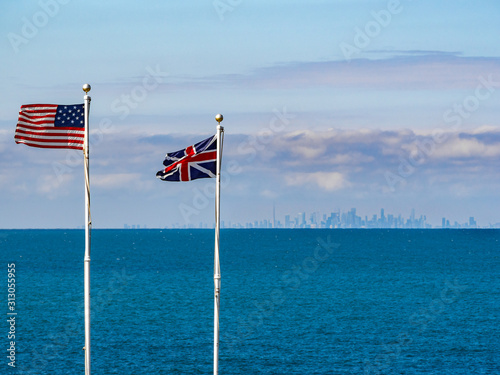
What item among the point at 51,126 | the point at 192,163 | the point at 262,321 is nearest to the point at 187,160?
the point at 192,163

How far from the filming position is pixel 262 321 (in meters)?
75.9

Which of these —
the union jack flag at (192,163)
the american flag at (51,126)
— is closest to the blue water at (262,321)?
the union jack flag at (192,163)

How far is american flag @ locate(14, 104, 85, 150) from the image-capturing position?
2531 cm

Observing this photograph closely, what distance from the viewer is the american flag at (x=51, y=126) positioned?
25312mm

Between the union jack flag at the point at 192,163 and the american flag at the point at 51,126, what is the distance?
3.31 m

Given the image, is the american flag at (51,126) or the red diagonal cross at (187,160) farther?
the red diagonal cross at (187,160)

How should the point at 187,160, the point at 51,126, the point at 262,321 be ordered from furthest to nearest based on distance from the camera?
1. the point at 262,321
2. the point at 187,160
3. the point at 51,126

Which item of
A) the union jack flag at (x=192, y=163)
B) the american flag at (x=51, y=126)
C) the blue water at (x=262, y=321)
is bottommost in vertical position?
the blue water at (x=262, y=321)

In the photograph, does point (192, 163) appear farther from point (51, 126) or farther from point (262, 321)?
point (262, 321)

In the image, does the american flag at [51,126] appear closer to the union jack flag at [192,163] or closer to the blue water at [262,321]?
the union jack flag at [192,163]

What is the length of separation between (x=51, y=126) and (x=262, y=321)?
176 feet

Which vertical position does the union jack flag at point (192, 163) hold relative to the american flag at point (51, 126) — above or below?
below

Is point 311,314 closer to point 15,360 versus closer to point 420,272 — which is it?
point 15,360

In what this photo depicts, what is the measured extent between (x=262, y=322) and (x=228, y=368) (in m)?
21.4
